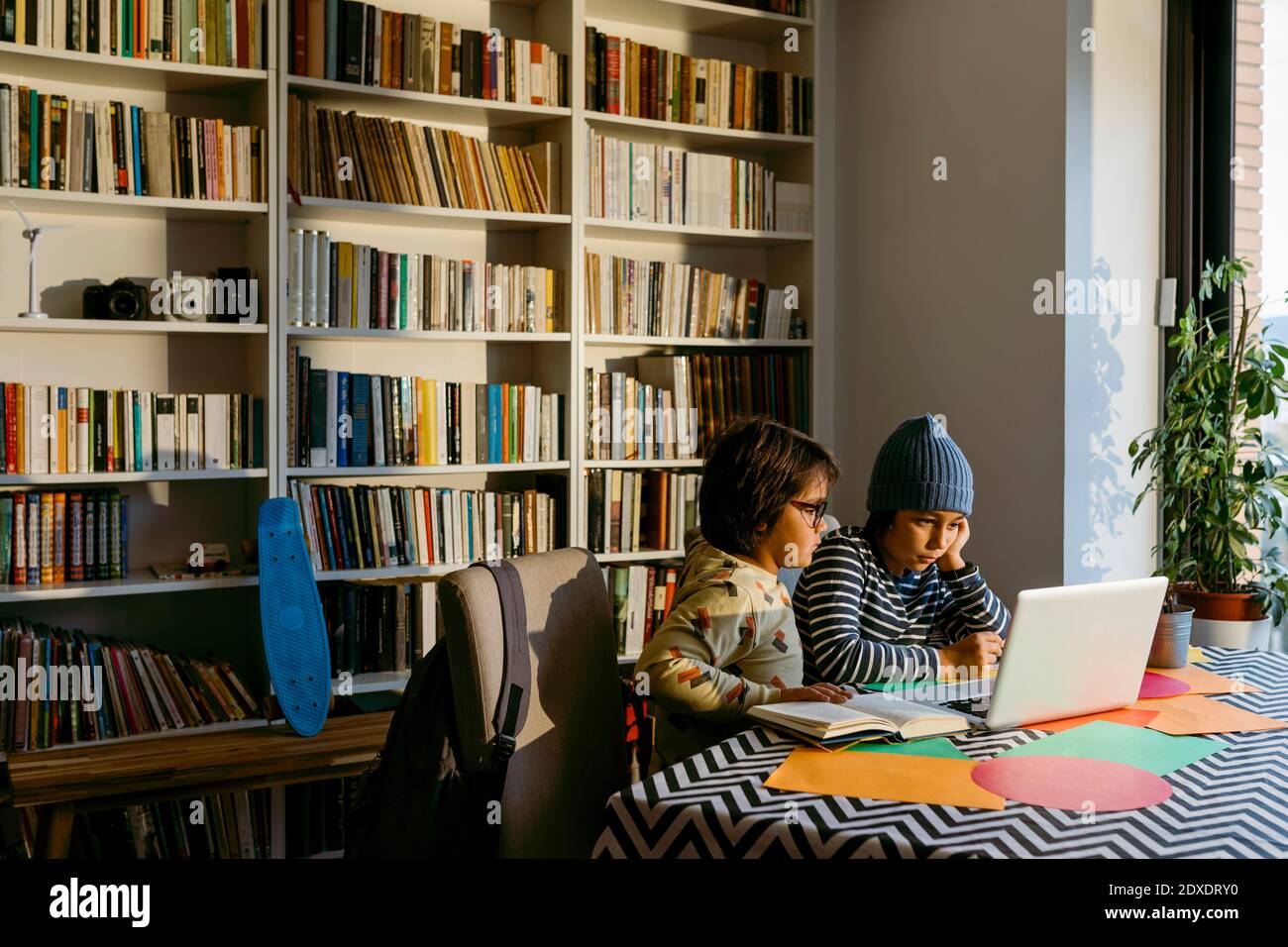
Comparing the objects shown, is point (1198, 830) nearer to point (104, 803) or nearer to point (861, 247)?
point (104, 803)

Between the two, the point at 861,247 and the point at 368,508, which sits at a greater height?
the point at 861,247

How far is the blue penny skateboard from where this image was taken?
2.71m

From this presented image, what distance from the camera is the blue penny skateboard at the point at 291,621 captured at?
2.71 m

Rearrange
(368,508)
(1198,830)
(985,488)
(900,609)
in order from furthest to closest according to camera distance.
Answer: (985,488) < (368,508) < (900,609) < (1198,830)

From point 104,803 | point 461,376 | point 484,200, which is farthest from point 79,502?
point 484,200

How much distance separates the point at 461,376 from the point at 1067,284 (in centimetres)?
175

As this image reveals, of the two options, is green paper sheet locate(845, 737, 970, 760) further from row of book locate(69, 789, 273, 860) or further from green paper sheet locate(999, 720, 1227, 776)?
row of book locate(69, 789, 273, 860)

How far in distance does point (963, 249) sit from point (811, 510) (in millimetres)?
1749

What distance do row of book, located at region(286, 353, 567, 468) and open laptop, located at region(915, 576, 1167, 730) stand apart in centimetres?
189

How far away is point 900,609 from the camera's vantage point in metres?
2.20

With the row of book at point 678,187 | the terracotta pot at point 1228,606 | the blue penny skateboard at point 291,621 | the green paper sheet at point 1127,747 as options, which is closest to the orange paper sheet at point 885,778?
the green paper sheet at point 1127,747

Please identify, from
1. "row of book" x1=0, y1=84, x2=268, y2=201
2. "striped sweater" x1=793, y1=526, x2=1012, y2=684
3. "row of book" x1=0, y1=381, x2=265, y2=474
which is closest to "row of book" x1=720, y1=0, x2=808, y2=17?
"row of book" x1=0, y1=84, x2=268, y2=201

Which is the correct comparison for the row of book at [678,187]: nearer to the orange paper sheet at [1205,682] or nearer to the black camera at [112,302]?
the black camera at [112,302]
